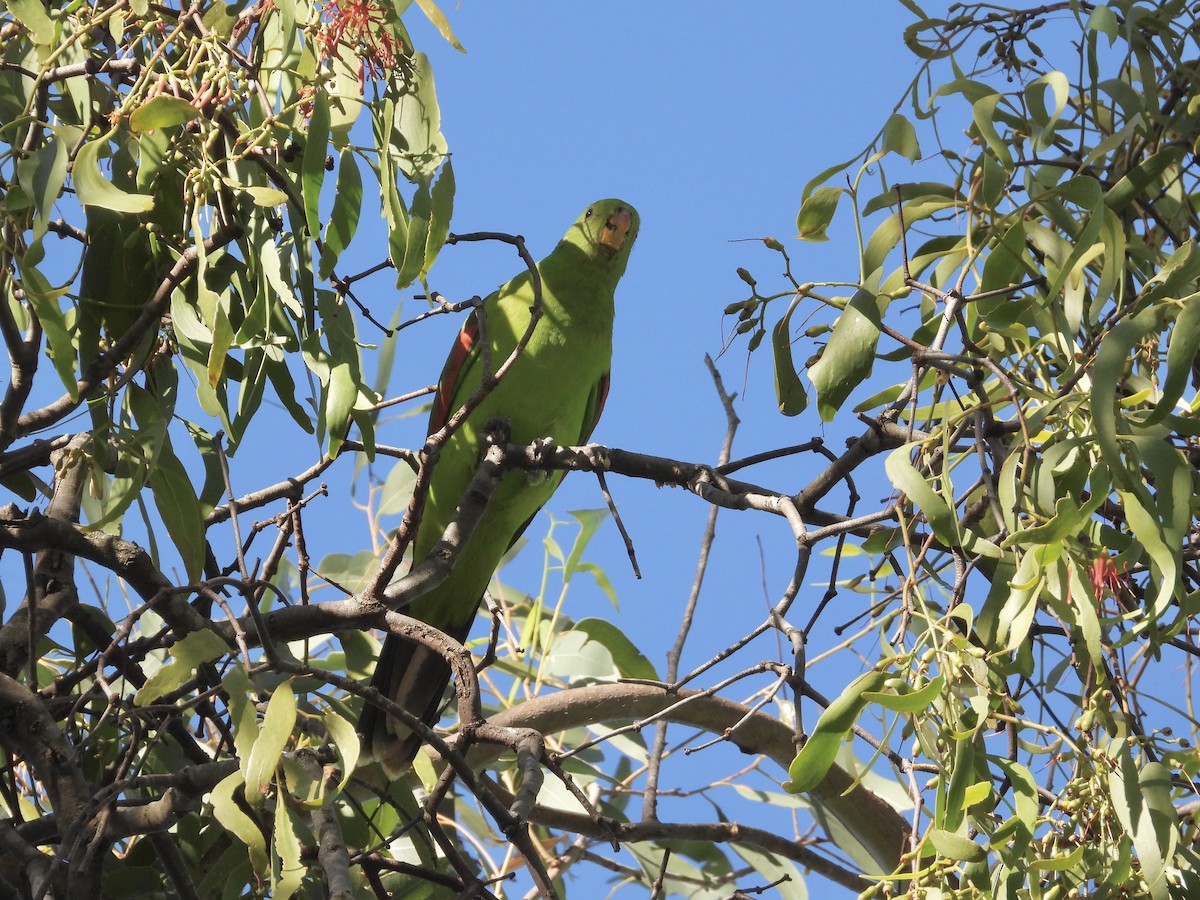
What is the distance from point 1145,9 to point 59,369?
1.45 m

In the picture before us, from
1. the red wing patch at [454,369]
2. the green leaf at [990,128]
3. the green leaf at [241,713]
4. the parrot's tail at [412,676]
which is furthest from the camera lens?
the red wing patch at [454,369]

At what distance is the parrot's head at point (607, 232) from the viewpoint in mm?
3311

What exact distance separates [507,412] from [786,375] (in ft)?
4.59

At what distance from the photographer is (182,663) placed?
4.25 feet

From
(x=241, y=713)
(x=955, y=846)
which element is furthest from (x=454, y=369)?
(x=955, y=846)

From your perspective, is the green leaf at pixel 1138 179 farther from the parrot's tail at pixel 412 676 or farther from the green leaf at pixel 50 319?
the parrot's tail at pixel 412 676

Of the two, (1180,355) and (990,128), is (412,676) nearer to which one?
(990,128)

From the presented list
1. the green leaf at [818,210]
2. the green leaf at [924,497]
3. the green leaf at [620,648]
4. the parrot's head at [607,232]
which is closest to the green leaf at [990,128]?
the green leaf at [818,210]

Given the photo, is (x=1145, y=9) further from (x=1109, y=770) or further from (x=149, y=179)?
(x=149, y=179)

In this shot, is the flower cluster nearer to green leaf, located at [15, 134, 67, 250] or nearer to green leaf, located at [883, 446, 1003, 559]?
green leaf, located at [15, 134, 67, 250]

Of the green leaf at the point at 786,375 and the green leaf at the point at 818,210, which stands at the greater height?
the green leaf at the point at 818,210

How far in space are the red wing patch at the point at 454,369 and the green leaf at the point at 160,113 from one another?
5.51ft

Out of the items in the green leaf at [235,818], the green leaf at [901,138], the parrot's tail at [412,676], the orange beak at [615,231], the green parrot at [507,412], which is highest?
the orange beak at [615,231]

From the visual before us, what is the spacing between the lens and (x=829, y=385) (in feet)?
4.40
